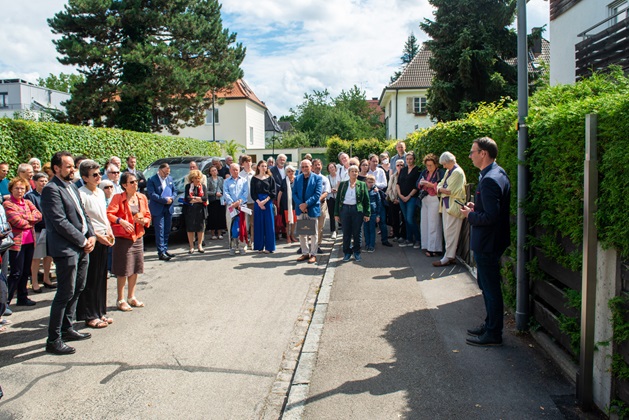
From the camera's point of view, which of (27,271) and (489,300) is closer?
(489,300)

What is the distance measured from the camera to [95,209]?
21.8 ft

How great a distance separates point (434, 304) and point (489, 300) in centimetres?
173

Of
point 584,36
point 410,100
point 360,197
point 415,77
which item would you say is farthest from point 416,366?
point 415,77

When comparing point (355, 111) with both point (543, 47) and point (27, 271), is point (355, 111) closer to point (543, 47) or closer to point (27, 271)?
point (543, 47)

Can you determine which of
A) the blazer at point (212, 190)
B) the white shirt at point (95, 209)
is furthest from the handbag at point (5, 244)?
the blazer at point (212, 190)

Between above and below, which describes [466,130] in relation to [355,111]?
below

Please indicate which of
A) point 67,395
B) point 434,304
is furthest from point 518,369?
point 67,395

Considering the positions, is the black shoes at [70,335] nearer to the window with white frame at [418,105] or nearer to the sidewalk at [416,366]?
the sidewalk at [416,366]

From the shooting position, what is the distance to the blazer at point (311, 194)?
10.9 meters

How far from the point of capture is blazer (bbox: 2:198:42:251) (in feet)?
24.3

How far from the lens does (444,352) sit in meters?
5.47

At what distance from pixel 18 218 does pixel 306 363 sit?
4.84 metres

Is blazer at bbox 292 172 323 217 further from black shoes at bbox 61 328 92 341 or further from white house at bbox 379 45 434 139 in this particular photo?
white house at bbox 379 45 434 139

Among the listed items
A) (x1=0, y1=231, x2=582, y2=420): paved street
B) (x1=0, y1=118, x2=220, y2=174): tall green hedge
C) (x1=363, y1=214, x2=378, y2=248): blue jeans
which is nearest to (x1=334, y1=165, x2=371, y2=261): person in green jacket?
(x1=363, y1=214, x2=378, y2=248): blue jeans
